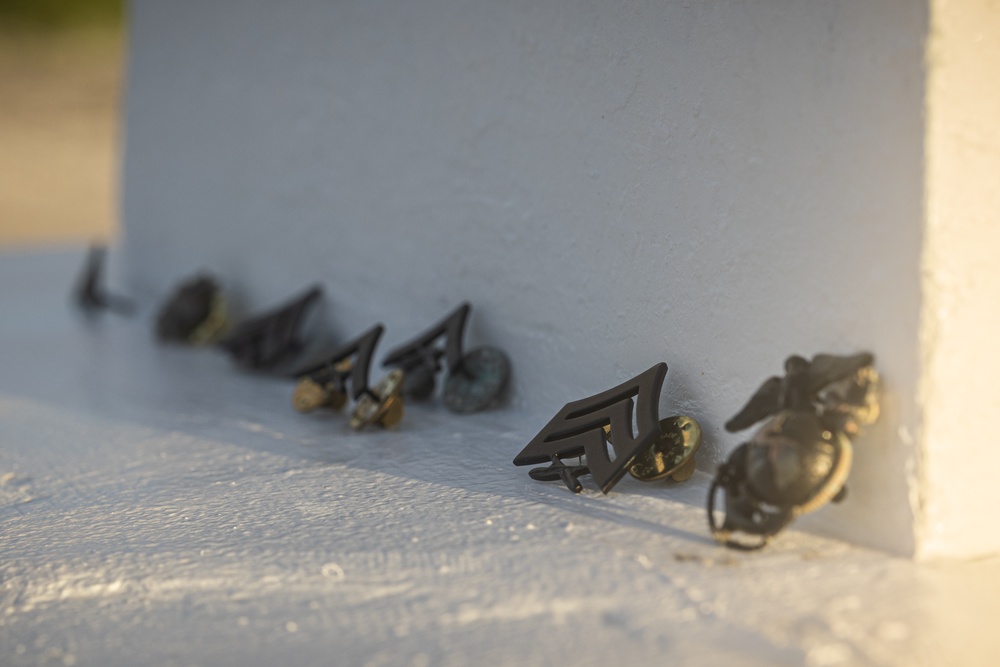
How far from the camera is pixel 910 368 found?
153 centimetres

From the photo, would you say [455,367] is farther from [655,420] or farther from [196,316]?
[196,316]

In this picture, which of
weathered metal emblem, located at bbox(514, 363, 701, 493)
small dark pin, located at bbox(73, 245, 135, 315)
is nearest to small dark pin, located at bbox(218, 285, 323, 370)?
weathered metal emblem, located at bbox(514, 363, 701, 493)

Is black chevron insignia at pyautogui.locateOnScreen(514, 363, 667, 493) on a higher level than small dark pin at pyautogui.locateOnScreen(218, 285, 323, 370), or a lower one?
lower

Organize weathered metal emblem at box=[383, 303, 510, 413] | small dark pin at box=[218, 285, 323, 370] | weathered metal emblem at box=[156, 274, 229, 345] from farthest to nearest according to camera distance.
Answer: weathered metal emblem at box=[156, 274, 229, 345]
small dark pin at box=[218, 285, 323, 370]
weathered metal emblem at box=[383, 303, 510, 413]

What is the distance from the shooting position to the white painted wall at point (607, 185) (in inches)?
62.0

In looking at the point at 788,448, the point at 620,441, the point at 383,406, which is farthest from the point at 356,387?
the point at 788,448

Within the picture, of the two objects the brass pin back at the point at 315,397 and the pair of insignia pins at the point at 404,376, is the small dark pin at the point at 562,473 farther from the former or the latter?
the brass pin back at the point at 315,397

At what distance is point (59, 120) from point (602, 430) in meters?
11.3

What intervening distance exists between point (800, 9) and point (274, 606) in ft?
4.09

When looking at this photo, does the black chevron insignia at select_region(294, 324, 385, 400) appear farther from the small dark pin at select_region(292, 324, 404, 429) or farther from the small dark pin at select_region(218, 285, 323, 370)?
the small dark pin at select_region(218, 285, 323, 370)

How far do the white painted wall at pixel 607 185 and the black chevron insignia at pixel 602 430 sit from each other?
11 cm

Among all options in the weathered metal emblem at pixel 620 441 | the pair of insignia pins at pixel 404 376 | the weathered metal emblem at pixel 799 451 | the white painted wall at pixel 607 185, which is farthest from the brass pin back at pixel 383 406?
the weathered metal emblem at pixel 799 451

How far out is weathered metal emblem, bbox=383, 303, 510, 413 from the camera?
2521 mm

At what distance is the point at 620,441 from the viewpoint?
186 cm
